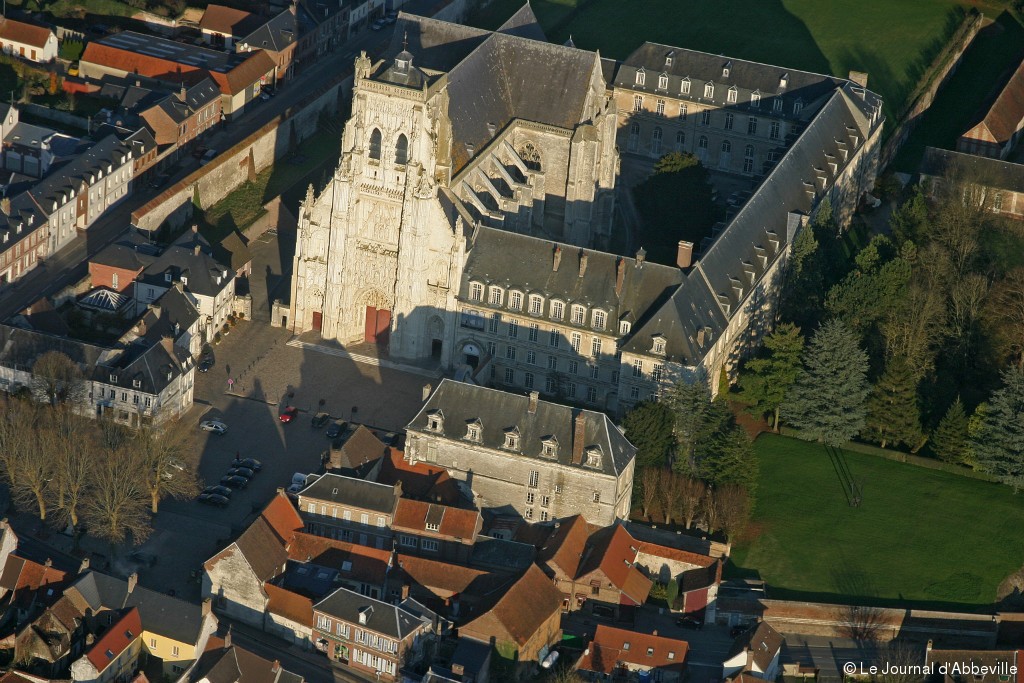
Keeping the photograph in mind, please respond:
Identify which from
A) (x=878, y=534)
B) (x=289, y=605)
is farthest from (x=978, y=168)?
(x=289, y=605)

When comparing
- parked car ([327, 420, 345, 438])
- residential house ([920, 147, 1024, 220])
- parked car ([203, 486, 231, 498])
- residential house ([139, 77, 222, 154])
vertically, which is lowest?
parked car ([203, 486, 231, 498])

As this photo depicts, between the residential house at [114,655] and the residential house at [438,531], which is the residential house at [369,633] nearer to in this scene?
the residential house at [438,531]

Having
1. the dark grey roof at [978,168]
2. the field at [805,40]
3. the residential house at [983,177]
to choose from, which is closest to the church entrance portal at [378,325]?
the residential house at [983,177]

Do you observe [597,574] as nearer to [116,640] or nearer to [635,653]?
[635,653]

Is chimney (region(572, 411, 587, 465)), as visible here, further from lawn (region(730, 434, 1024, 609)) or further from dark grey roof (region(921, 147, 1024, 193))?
dark grey roof (region(921, 147, 1024, 193))

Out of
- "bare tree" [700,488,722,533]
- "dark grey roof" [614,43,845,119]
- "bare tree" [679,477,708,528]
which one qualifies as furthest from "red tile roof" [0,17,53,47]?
"bare tree" [700,488,722,533]

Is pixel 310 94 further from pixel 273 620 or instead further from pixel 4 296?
pixel 273 620

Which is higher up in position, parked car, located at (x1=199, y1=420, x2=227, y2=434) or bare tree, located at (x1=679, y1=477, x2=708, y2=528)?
bare tree, located at (x1=679, y1=477, x2=708, y2=528)
